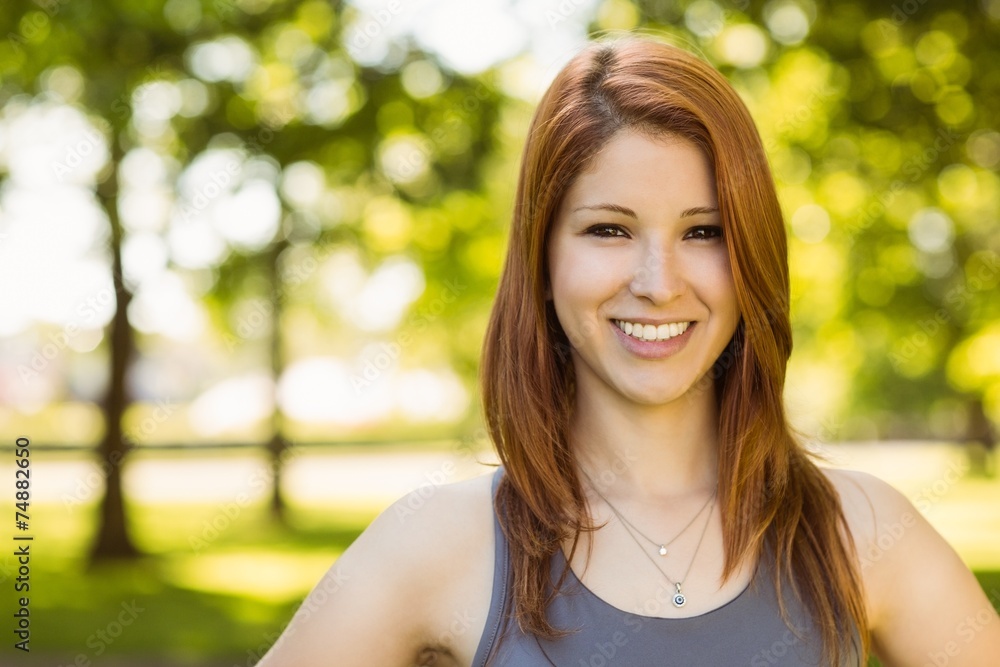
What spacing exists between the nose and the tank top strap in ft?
1.76

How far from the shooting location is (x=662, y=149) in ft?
6.75

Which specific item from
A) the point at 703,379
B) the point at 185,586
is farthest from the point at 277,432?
the point at 703,379

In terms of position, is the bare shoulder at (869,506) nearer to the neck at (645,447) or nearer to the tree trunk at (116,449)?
the neck at (645,447)

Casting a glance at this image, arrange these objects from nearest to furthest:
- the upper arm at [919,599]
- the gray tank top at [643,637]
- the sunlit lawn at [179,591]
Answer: the gray tank top at [643,637] < the upper arm at [919,599] < the sunlit lawn at [179,591]

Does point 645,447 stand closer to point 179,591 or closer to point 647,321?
point 647,321

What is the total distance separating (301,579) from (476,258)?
453cm

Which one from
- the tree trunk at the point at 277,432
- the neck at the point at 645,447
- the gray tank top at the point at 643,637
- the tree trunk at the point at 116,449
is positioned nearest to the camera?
the gray tank top at the point at 643,637

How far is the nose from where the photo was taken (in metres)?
2.04

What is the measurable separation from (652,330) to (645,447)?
0.29 m

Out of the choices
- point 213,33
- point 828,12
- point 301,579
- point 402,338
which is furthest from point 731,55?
point 402,338

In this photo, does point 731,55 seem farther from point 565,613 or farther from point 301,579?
point 565,613

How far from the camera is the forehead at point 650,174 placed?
205cm

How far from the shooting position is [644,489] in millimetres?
2238

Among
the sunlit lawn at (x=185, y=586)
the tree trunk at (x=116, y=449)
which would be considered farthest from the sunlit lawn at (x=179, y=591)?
the tree trunk at (x=116, y=449)
